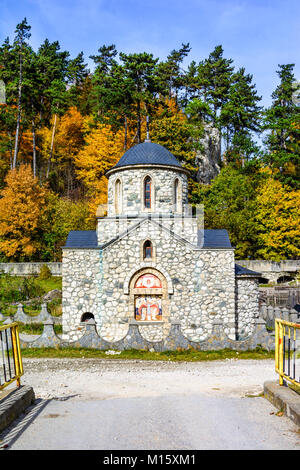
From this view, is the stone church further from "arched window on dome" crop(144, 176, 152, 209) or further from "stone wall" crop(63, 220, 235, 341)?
A: "arched window on dome" crop(144, 176, 152, 209)

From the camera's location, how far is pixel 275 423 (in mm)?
5160

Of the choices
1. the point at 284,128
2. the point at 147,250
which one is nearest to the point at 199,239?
the point at 147,250

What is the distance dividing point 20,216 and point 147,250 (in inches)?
825

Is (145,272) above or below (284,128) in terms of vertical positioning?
below

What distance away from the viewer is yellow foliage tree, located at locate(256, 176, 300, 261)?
→ 3694 centimetres

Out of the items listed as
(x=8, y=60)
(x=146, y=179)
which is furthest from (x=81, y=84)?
(x=146, y=179)

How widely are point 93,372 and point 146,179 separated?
10528 mm

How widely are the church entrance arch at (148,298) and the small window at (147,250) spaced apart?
596 millimetres

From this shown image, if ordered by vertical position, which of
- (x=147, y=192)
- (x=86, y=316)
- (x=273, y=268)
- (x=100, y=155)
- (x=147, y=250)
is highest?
(x=100, y=155)

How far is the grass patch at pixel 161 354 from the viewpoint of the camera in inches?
535

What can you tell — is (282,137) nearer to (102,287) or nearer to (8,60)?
(8,60)

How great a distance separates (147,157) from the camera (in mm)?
19344

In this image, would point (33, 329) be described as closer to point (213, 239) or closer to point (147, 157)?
point (213, 239)

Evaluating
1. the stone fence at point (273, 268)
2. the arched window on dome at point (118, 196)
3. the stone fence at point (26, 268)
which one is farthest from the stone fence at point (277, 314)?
the stone fence at point (26, 268)
